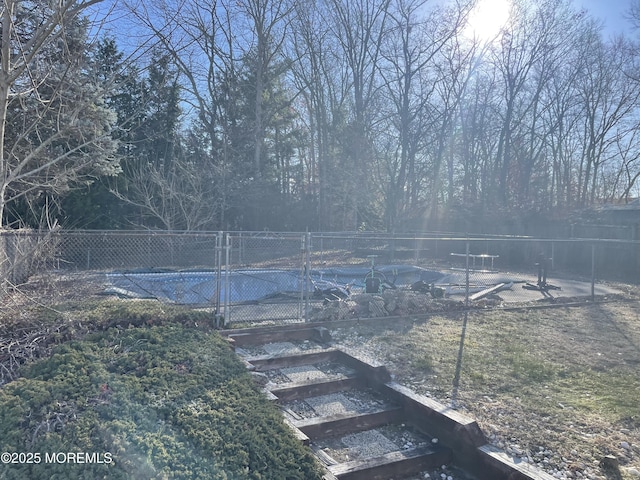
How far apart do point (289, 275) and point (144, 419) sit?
786cm

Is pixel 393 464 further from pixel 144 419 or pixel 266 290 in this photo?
pixel 266 290

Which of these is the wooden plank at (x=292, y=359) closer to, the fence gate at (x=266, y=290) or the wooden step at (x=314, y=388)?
the wooden step at (x=314, y=388)

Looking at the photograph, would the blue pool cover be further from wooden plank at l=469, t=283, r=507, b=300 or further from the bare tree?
wooden plank at l=469, t=283, r=507, b=300

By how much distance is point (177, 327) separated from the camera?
4.77 meters

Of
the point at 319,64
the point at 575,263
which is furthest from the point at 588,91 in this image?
the point at 319,64

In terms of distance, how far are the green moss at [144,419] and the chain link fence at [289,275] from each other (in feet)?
5.28

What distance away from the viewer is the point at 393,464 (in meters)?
3.23

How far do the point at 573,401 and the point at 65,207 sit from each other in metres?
19.1

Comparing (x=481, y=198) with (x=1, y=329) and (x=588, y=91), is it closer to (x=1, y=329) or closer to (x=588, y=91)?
(x=588, y=91)

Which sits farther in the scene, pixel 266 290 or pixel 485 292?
pixel 485 292

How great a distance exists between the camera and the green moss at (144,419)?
8.29 feet

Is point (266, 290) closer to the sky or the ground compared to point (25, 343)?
closer to the ground

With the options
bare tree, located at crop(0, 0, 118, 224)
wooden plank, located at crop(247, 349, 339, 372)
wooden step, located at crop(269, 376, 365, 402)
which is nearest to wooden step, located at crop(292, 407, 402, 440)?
wooden step, located at crop(269, 376, 365, 402)

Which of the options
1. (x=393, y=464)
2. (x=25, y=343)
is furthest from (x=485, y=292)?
(x=25, y=343)
